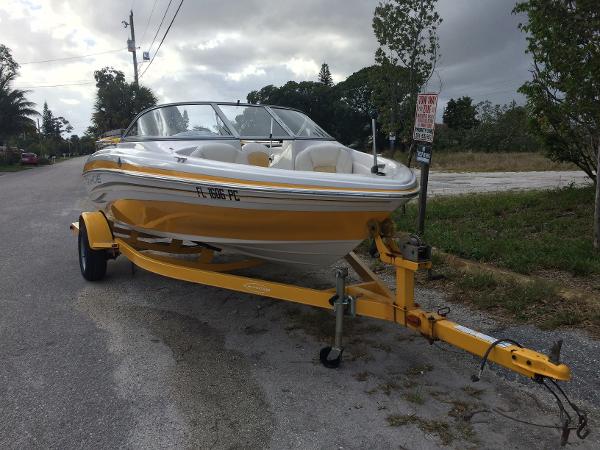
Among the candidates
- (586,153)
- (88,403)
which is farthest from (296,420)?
(586,153)

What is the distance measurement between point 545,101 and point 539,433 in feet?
20.0

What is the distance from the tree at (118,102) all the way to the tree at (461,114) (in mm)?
35088

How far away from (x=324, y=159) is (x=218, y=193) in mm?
1329

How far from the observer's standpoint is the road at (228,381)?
2.87 m

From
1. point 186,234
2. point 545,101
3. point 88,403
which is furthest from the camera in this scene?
point 545,101

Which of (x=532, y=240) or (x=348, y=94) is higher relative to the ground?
(x=348, y=94)

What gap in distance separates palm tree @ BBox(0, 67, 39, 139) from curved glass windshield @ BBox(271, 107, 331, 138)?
40308mm

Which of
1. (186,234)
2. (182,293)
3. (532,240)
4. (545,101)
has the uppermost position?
(545,101)

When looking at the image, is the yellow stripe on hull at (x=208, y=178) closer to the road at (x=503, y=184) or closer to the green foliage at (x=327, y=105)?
the road at (x=503, y=184)

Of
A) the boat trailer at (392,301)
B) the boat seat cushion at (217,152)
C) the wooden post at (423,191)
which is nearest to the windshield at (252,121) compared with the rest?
the boat seat cushion at (217,152)

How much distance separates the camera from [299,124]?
572 cm

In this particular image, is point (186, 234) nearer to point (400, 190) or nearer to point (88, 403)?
point (88, 403)

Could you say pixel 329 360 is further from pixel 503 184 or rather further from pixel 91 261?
pixel 503 184

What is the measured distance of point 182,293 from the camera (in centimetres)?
556
